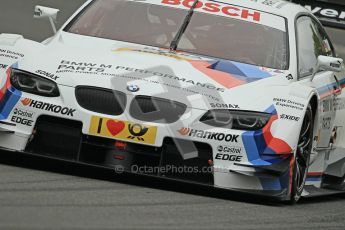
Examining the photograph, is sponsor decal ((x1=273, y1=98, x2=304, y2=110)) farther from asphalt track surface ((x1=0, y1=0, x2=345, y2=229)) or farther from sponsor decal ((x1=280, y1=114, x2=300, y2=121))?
asphalt track surface ((x1=0, y1=0, x2=345, y2=229))

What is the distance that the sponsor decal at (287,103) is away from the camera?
7.86m

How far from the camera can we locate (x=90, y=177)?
7734mm

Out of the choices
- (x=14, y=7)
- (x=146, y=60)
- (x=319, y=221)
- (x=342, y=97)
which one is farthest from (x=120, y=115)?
(x=14, y=7)

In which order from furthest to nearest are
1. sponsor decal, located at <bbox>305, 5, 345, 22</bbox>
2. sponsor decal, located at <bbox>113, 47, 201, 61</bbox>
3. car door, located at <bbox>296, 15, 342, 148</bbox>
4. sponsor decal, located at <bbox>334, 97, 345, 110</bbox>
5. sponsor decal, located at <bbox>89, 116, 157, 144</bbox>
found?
1. sponsor decal, located at <bbox>305, 5, 345, 22</bbox>
2. sponsor decal, located at <bbox>334, 97, 345, 110</bbox>
3. car door, located at <bbox>296, 15, 342, 148</bbox>
4. sponsor decal, located at <bbox>113, 47, 201, 61</bbox>
5. sponsor decal, located at <bbox>89, 116, 157, 144</bbox>

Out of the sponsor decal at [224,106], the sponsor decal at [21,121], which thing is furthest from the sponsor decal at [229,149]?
the sponsor decal at [21,121]

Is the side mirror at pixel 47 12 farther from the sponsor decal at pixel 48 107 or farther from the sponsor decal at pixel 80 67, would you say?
the sponsor decal at pixel 48 107

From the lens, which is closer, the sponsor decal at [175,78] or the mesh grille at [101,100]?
the mesh grille at [101,100]

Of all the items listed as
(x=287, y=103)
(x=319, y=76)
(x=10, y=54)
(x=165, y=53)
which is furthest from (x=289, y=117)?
(x=10, y=54)

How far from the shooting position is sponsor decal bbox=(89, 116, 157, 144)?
24.6 ft

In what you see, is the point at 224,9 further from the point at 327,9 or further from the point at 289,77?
the point at 327,9

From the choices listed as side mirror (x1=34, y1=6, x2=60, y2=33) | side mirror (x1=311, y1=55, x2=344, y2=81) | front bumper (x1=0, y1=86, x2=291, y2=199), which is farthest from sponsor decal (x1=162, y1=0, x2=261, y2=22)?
front bumper (x1=0, y1=86, x2=291, y2=199)

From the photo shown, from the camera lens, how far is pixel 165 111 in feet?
25.0

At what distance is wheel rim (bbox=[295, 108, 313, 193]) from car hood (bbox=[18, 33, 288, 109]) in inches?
14.5

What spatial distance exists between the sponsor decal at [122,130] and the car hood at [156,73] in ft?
0.89
